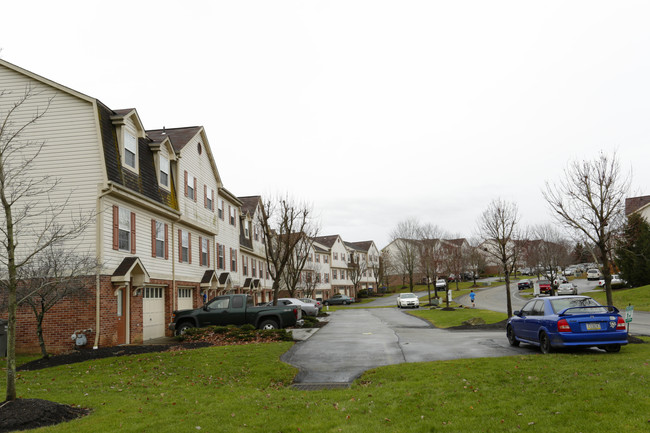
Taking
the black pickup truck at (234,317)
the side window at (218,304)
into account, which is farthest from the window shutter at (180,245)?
the side window at (218,304)

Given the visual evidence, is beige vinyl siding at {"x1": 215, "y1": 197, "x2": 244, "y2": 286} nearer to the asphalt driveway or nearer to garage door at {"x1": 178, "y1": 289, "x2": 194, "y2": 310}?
garage door at {"x1": 178, "y1": 289, "x2": 194, "y2": 310}

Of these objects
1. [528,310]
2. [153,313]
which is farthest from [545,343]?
[153,313]

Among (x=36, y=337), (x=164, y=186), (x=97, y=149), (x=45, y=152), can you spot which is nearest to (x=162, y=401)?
(x=36, y=337)

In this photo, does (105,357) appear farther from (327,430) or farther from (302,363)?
(327,430)

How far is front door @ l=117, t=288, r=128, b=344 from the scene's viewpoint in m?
18.0

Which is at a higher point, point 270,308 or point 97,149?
point 97,149

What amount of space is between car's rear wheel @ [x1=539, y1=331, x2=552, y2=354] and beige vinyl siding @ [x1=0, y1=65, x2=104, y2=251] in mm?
13952

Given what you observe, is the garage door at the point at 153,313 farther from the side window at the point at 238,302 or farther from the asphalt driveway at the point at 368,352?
the asphalt driveway at the point at 368,352

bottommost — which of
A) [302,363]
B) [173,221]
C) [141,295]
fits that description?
[302,363]

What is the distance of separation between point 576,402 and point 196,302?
21479 millimetres

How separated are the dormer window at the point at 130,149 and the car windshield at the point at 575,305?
1548 cm

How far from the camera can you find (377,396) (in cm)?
837

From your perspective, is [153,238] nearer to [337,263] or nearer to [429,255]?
[429,255]

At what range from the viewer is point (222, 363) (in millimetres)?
12812
